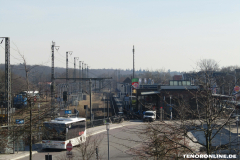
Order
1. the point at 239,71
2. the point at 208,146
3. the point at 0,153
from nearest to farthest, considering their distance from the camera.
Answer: the point at 208,146 < the point at 0,153 < the point at 239,71

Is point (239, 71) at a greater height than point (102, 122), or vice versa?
point (239, 71)

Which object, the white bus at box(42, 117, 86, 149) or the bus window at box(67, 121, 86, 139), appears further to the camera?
the bus window at box(67, 121, 86, 139)

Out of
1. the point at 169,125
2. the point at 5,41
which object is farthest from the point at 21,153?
the point at 169,125

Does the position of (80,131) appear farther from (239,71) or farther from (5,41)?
(239,71)

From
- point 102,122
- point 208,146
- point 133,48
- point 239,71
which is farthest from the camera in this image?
point 239,71

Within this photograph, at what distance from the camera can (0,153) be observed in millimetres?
18094

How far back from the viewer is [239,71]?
194ft

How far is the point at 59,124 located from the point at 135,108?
1277 inches

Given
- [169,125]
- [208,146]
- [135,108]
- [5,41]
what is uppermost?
[5,41]

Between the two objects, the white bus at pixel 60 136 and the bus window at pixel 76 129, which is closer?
the white bus at pixel 60 136

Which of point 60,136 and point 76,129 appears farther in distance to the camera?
point 76,129

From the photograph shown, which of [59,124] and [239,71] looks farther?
[239,71]

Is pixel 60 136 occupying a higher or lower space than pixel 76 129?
lower

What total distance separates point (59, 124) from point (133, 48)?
31.4m
